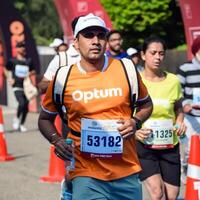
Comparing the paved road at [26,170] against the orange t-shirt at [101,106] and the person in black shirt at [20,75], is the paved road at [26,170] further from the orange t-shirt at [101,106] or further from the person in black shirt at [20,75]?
the orange t-shirt at [101,106]

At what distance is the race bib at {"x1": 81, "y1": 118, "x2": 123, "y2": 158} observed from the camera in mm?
5414

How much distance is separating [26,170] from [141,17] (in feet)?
57.5

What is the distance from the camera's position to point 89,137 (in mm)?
5461

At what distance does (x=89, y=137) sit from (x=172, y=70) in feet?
51.3

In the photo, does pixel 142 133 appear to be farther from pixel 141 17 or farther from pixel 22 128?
pixel 141 17

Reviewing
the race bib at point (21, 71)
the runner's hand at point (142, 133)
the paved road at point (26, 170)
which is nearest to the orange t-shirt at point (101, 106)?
the runner's hand at point (142, 133)

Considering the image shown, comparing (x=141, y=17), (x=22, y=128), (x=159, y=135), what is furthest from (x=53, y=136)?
(x=141, y=17)

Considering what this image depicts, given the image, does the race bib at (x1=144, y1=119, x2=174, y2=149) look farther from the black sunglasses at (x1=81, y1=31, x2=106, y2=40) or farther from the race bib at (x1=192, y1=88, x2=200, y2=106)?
the black sunglasses at (x1=81, y1=31, x2=106, y2=40)

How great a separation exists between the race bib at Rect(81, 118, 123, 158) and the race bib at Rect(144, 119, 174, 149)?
185cm

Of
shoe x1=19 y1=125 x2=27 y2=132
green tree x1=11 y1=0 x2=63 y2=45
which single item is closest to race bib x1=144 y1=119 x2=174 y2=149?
shoe x1=19 y1=125 x2=27 y2=132

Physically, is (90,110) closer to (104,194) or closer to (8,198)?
(104,194)

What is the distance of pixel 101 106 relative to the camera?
5449 millimetres

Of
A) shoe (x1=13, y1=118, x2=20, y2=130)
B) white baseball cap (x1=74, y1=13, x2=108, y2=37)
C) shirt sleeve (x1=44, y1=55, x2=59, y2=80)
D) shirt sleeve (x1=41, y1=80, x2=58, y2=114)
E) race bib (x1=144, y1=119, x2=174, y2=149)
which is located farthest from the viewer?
shoe (x1=13, y1=118, x2=20, y2=130)

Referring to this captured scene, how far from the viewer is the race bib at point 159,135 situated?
728cm
